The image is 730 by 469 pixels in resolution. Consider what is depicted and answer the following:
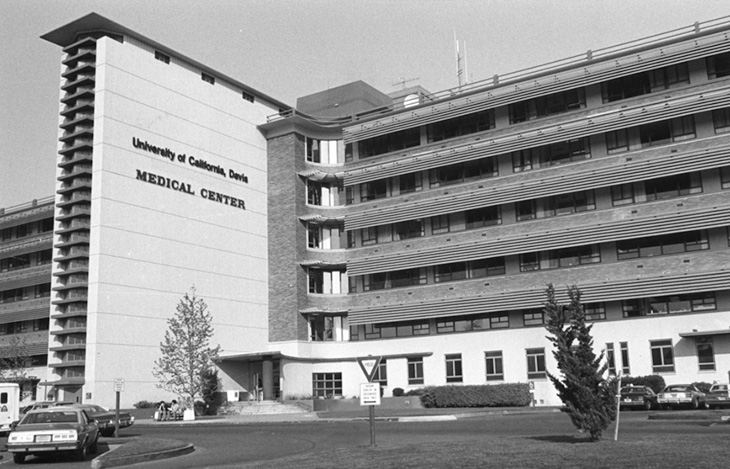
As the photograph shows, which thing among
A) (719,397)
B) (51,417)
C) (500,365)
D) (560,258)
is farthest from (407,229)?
(51,417)

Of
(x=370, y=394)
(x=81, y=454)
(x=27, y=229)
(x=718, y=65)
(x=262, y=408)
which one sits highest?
(x=718, y=65)

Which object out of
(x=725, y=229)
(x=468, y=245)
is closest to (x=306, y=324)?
(x=468, y=245)

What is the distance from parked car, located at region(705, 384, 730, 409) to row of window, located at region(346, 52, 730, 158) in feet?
70.8

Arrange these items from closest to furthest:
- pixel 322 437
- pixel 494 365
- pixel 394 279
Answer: pixel 322 437 < pixel 494 365 < pixel 394 279

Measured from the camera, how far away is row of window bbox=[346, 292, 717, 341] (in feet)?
161

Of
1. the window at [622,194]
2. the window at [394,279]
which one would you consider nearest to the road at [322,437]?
the window at [622,194]

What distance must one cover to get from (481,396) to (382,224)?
17.8 metres

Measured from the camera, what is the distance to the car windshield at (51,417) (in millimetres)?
22234

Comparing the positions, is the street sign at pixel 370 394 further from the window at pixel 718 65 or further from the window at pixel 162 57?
the window at pixel 162 57

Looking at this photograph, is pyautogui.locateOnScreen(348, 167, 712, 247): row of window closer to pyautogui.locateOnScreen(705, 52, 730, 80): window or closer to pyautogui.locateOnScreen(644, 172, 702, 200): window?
pyautogui.locateOnScreen(644, 172, 702, 200): window

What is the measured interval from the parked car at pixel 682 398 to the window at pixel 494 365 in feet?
52.3

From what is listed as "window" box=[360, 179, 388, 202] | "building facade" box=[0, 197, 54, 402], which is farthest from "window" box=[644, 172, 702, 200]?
"building facade" box=[0, 197, 54, 402]

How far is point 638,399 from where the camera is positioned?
4053cm

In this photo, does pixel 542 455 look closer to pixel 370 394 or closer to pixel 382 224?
pixel 370 394
